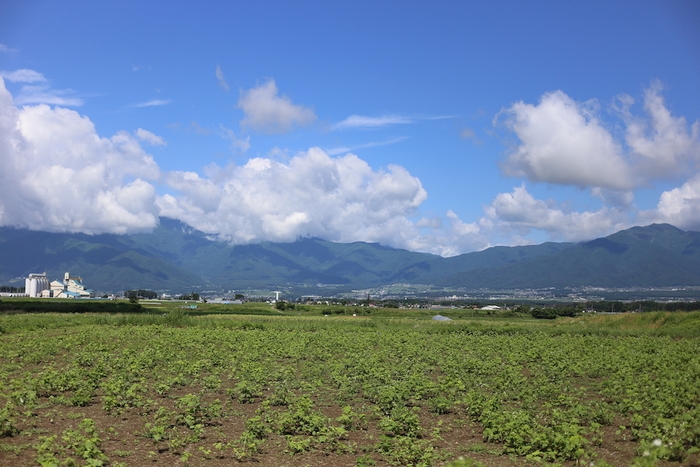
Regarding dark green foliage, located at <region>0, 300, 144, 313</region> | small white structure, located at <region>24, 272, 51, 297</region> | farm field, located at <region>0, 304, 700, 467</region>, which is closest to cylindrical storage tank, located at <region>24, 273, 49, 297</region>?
small white structure, located at <region>24, 272, 51, 297</region>

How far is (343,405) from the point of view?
15688 mm

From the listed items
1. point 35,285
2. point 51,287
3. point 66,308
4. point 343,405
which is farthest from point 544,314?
point 51,287

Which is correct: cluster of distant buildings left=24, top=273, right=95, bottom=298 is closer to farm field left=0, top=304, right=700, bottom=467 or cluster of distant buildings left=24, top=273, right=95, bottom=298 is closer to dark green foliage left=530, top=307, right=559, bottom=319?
dark green foliage left=530, top=307, right=559, bottom=319

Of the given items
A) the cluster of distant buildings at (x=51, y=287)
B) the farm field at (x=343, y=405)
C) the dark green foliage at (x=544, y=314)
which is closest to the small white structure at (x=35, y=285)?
the cluster of distant buildings at (x=51, y=287)

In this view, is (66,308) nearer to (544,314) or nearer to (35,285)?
(544,314)

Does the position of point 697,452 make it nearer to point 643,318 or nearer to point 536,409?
point 536,409

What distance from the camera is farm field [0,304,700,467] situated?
1104 cm

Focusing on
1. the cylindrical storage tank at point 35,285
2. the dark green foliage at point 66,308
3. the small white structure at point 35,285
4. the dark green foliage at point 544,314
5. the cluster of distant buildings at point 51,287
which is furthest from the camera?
the cylindrical storage tank at point 35,285

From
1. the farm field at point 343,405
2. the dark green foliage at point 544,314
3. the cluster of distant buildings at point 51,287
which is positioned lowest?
the dark green foliage at point 544,314

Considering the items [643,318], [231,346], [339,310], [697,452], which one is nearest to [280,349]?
[231,346]

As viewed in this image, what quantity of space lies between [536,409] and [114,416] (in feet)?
35.6

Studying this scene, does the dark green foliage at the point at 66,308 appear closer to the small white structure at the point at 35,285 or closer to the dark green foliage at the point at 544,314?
the dark green foliage at the point at 544,314

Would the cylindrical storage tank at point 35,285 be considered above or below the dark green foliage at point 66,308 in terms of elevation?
above

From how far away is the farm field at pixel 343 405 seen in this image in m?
11.0
